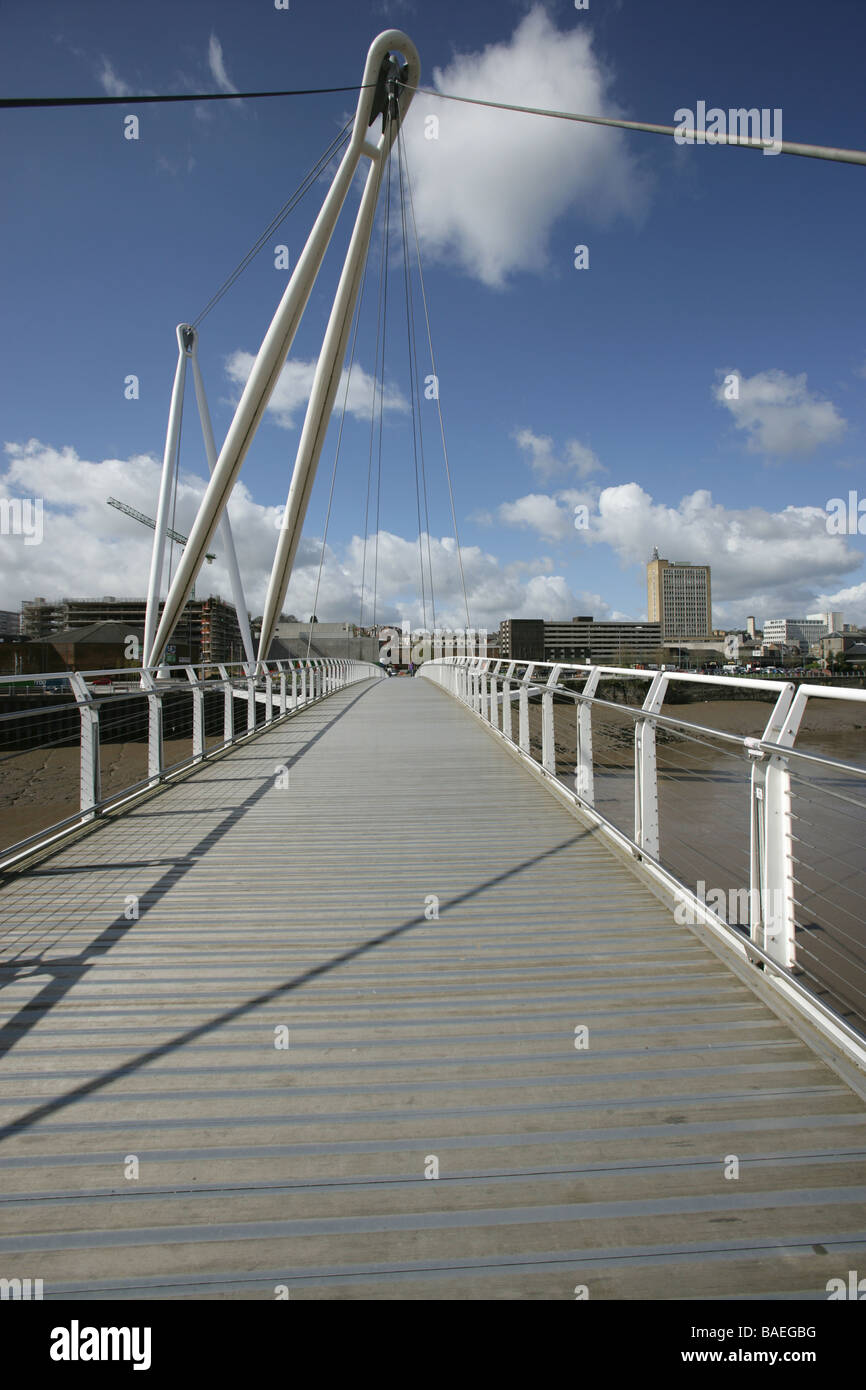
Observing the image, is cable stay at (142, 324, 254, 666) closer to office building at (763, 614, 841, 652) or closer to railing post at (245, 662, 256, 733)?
railing post at (245, 662, 256, 733)

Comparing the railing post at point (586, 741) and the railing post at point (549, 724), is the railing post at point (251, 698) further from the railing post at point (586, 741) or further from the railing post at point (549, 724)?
the railing post at point (586, 741)

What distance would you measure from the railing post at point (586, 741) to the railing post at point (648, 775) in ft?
3.50

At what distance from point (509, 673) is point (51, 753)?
91.4ft

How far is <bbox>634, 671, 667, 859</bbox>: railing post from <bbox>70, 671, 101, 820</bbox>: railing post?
397 centimetres

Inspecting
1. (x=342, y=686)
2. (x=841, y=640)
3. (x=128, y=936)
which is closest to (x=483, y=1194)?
(x=128, y=936)

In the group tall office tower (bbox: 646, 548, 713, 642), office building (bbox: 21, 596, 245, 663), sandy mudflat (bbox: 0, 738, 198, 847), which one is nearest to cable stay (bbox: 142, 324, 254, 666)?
sandy mudflat (bbox: 0, 738, 198, 847)

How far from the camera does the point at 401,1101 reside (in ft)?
8.02

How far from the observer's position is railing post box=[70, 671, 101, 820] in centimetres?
570

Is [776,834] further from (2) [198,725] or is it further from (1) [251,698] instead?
(1) [251,698]

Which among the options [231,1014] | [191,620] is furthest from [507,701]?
[191,620]

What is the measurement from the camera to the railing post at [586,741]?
19.1ft

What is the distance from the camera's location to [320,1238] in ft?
6.32

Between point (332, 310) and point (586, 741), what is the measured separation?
17.0 metres
